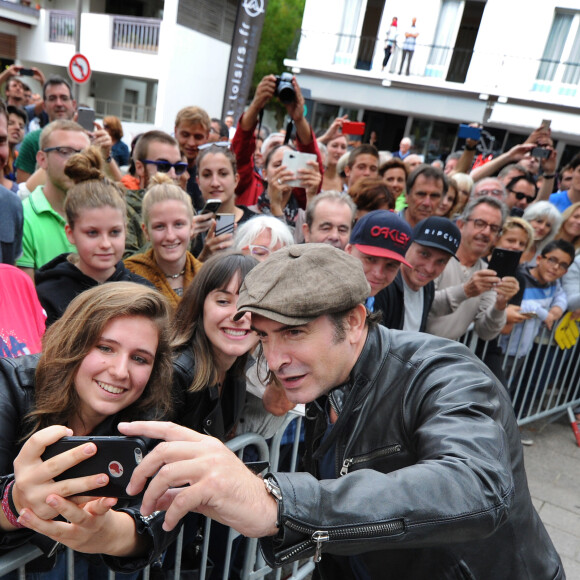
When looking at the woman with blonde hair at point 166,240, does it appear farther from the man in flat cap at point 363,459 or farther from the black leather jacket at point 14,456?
the man in flat cap at point 363,459

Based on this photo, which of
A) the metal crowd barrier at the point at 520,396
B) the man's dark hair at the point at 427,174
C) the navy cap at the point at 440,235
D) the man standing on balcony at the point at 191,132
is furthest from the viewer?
the man standing on balcony at the point at 191,132

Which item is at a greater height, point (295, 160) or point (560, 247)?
point (295, 160)

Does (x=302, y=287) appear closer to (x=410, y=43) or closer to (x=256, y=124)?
(x=256, y=124)

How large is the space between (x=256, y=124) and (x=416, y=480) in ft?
13.7

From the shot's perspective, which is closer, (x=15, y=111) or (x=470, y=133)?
(x=15, y=111)

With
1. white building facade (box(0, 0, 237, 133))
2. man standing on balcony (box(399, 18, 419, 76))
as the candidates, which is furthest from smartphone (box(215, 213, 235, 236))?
man standing on balcony (box(399, 18, 419, 76))

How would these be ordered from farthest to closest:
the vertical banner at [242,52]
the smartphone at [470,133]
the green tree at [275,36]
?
the green tree at [275,36] < the vertical banner at [242,52] < the smartphone at [470,133]

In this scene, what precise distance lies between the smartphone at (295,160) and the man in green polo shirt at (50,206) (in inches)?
60.1

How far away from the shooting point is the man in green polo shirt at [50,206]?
124 inches

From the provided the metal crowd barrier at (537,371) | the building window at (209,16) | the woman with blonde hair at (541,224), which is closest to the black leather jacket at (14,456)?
the metal crowd barrier at (537,371)

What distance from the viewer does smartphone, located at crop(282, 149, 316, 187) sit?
4.11 metres

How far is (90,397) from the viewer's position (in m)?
1.85

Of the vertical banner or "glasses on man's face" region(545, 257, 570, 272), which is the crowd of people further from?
the vertical banner

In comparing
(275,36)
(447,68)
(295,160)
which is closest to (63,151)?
(295,160)
